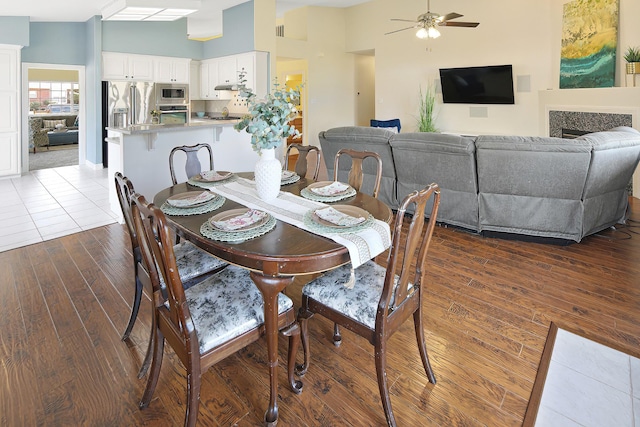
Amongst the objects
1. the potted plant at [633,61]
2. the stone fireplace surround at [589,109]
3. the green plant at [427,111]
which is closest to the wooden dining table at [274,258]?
the stone fireplace surround at [589,109]

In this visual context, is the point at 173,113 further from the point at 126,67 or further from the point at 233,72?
the point at 233,72

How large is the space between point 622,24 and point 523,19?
5.20ft

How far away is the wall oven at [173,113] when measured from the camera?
7.88m

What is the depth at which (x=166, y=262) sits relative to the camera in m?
1.32

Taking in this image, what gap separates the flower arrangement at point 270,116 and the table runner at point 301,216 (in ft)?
1.08

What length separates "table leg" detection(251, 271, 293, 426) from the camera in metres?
1.47

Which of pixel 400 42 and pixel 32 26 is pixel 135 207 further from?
pixel 400 42

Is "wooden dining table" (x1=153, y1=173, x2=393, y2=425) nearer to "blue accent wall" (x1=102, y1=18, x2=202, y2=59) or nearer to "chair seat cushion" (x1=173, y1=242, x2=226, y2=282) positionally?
"chair seat cushion" (x1=173, y1=242, x2=226, y2=282)

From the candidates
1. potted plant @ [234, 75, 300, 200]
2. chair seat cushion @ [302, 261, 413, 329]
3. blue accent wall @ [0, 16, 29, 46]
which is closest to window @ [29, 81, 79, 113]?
blue accent wall @ [0, 16, 29, 46]

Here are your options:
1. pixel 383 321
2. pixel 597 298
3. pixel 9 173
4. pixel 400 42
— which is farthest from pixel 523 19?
pixel 9 173

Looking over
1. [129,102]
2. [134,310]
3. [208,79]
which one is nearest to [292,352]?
[134,310]

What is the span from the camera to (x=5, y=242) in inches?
144

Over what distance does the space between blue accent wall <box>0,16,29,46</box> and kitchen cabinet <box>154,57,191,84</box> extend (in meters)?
2.10

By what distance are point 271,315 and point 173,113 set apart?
296 inches
